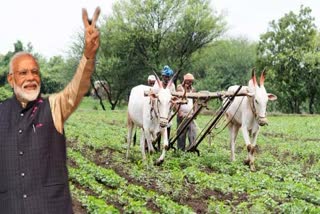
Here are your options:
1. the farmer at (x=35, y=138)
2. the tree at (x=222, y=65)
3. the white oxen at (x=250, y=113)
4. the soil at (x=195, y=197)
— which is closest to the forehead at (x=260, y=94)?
the white oxen at (x=250, y=113)

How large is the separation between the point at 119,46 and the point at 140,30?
203 centimetres

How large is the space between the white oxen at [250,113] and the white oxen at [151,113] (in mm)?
1585

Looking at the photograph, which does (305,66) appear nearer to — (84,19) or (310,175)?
(310,175)

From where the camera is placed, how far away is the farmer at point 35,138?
3598mm

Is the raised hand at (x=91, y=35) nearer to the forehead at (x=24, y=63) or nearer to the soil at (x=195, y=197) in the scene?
the forehead at (x=24, y=63)

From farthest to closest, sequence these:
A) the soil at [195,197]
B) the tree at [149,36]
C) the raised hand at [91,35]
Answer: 1. the tree at [149,36]
2. the soil at [195,197]
3. the raised hand at [91,35]

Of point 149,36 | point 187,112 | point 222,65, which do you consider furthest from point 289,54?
point 187,112

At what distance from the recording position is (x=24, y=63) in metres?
3.73

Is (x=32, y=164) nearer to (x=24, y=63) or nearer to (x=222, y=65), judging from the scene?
(x=24, y=63)

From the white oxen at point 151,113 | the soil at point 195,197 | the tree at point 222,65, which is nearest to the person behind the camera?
the soil at point 195,197

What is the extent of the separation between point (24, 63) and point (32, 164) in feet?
2.09

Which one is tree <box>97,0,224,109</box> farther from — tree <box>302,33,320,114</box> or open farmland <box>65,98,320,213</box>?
open farmland <box>65,98,320,213</box>

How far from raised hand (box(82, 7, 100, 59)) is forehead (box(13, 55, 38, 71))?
37cm

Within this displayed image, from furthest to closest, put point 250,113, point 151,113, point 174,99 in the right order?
point 250,113 → point 151,113 → point 174,99
